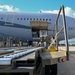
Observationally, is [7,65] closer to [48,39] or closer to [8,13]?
[48,39]

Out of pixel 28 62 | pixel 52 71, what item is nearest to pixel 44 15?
pixel 52 71

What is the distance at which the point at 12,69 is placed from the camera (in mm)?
2521

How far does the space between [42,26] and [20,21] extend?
12.0 metres

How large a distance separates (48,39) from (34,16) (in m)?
12.0

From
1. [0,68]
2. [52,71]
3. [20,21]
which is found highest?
[20,21]

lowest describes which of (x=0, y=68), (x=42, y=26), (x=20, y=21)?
(x=0, y=68)

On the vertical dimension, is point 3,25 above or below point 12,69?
above

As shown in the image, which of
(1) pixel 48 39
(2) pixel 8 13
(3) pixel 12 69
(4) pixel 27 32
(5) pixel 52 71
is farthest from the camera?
(4) pixel 27 32

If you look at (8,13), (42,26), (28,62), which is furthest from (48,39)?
(8,13)

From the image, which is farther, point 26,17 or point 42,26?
point 26,17

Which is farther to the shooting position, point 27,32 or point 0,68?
point 27,32

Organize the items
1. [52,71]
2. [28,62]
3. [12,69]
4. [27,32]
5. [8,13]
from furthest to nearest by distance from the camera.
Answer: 1. [27,32]
2. [8,13]
3. [52,71]
4. [28,62]
5. [12,69]

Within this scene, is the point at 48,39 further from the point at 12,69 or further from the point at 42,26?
the point at 12,69

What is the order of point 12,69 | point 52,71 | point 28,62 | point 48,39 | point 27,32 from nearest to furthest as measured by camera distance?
point 12,69 → point 28,62 → point 52,71 → point 48,39 → point 27,32
